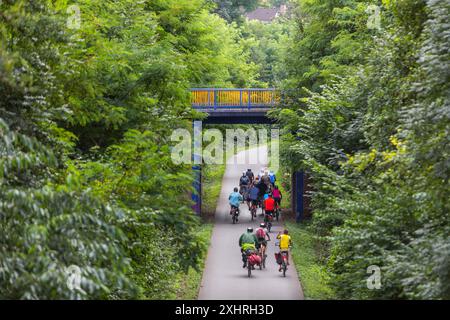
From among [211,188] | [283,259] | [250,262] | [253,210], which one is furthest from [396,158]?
[211,188]

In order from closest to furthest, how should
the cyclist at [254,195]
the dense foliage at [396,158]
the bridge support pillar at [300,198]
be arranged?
the dense foliage at [396,158] → the cyclist at [254,195] → the bridge support pillar at [300,198]

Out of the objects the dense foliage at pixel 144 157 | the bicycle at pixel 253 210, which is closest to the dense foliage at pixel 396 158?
the dense foliage at pixel 144 157

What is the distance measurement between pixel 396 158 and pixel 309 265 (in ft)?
42.9

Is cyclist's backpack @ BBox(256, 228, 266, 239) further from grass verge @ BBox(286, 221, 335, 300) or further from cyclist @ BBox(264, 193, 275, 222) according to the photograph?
cyclist @ BBox(264, 193, 275, 222)

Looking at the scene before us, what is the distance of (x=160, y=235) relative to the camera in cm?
1919

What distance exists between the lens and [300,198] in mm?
40531

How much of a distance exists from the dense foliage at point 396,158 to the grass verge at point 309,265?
3.85 feet

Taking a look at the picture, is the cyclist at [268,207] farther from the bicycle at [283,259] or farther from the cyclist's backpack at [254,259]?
the bicycle at [283,259]

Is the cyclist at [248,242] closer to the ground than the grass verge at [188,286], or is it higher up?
higher up

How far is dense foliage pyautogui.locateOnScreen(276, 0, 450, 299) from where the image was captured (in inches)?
559

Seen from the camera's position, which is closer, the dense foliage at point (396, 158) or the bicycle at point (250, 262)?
the dense foliage at point (396, 158)

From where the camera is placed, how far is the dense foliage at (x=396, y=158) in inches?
559

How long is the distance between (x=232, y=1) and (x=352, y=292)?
224 feet

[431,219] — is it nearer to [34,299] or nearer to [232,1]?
[34,299]
